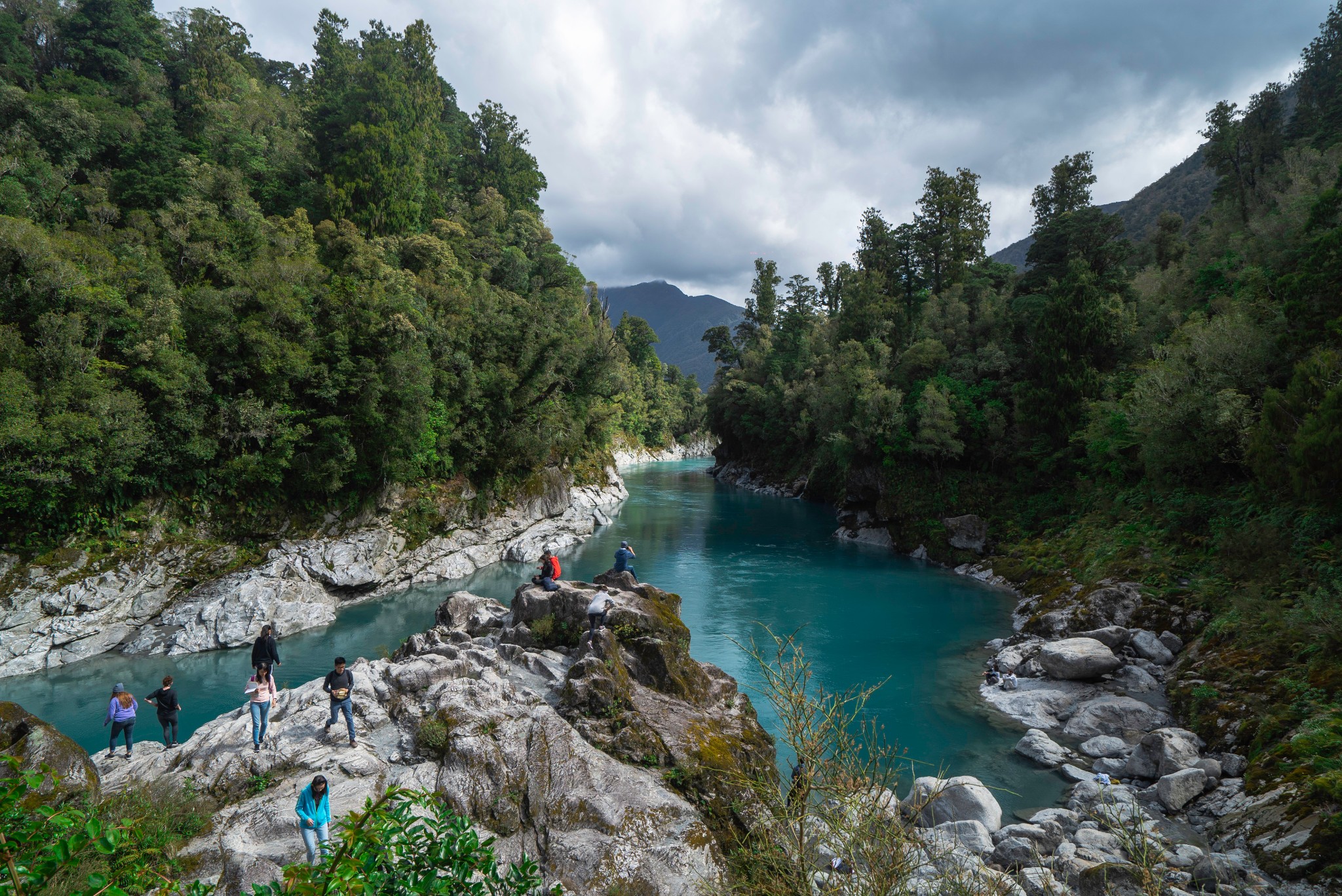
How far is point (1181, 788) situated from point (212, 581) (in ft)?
87.4

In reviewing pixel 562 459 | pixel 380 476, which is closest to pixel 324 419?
pixel 380 476

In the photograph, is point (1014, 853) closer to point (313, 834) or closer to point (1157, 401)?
point (313, 834)

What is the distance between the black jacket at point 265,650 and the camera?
12172mm

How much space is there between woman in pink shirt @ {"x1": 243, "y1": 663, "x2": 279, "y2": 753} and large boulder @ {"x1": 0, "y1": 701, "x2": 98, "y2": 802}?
211cm

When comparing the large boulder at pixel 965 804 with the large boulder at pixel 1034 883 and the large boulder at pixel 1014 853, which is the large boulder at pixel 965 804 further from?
the large boulder at pixel 1034 883

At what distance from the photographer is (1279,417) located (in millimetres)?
16500

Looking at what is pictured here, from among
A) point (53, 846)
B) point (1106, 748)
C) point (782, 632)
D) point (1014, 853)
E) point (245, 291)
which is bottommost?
point (782, 632)

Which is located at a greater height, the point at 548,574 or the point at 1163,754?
the point at 548,574

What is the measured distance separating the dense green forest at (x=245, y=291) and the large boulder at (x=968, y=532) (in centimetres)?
2128

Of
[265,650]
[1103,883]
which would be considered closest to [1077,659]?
[1103,883]

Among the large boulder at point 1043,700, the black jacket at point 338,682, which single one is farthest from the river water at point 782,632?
the black jacket at point 338,682

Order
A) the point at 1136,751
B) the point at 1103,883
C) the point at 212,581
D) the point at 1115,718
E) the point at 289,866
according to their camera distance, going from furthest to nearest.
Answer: the point at 212,581, the point at 1115,718, the point at 1136,751, the point at 1103,883, the point at 289,866

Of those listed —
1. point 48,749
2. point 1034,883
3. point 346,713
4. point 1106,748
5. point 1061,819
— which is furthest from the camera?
point 1106,748

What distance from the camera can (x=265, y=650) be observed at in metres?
12.6
